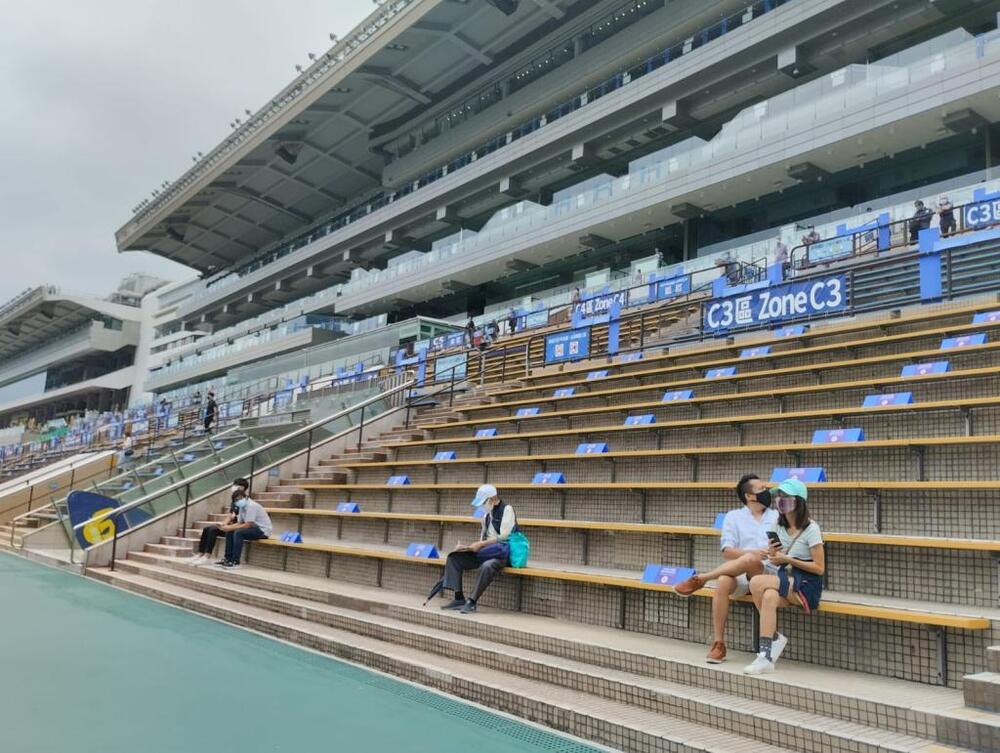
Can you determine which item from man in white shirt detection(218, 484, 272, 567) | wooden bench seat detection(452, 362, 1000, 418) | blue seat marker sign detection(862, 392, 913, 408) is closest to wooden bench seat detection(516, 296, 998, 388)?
wooden bench seat detection(452, 362, 1000, 418)

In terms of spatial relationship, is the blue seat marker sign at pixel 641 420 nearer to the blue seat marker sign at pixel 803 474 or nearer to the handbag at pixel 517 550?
the blue seat marker sign at pixel 803 474

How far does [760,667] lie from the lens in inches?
148

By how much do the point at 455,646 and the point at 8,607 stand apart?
492cm

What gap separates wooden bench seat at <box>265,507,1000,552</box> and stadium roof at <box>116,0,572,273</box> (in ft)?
91.6

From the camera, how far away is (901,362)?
7262mm

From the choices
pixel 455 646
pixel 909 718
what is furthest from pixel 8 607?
pixel 909 718

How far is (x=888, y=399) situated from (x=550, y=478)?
3.08 meters

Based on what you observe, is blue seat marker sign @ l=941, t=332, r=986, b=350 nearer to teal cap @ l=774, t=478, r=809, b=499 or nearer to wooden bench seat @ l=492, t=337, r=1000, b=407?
wooden bench seat @ l=492, t=337, r=1000, b=407

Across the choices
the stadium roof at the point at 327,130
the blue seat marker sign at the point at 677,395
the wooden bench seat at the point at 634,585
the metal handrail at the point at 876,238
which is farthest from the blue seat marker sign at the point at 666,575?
the stadium roof at the point at 327,130

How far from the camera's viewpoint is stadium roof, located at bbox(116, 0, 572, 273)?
3356 centimetres

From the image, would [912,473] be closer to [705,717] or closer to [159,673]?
[705,717]

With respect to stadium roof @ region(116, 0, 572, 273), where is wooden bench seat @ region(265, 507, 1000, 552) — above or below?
below

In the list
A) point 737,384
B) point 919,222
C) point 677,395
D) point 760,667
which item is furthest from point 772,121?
point 760,667

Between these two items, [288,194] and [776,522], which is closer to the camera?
[776,522]
